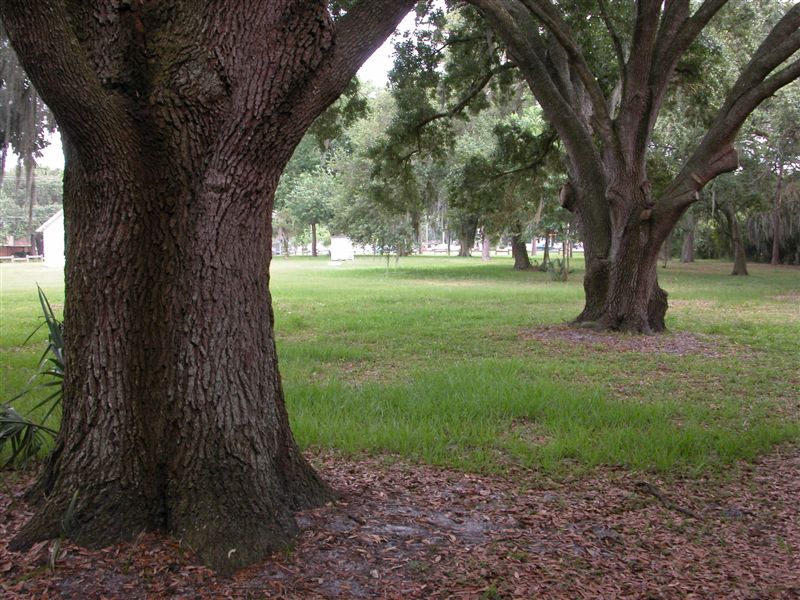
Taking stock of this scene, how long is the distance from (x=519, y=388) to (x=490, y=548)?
147 inches

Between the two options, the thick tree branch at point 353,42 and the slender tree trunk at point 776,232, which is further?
the slender tree trunk at point 776,232

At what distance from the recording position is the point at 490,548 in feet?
11.7

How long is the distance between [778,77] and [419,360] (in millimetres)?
6486

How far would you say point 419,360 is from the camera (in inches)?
364

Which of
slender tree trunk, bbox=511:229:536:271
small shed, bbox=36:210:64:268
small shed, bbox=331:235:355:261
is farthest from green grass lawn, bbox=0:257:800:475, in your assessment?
small shed, bbox=331:235:355:261

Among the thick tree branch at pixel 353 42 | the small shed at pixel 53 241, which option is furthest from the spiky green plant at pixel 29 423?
the small shed at pixel 53 241

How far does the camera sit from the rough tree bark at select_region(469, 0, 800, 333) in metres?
10.6

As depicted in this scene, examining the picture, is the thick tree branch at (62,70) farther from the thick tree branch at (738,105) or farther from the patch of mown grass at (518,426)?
the thick tree branch at (738,105)

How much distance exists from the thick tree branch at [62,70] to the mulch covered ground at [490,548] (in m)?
1.98

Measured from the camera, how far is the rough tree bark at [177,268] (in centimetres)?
328

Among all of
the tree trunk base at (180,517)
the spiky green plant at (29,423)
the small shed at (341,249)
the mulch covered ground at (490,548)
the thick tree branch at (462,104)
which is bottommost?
the mulch covered ground at (490,548)

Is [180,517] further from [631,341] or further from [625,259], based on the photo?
[625,259]

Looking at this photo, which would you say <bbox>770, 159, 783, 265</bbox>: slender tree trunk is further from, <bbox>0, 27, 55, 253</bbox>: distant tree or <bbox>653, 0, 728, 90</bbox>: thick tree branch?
<bbox>0, 27, 55, 253</bbox>: distant tree

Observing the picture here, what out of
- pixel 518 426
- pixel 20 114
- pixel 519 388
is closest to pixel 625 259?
pixel 519 388
